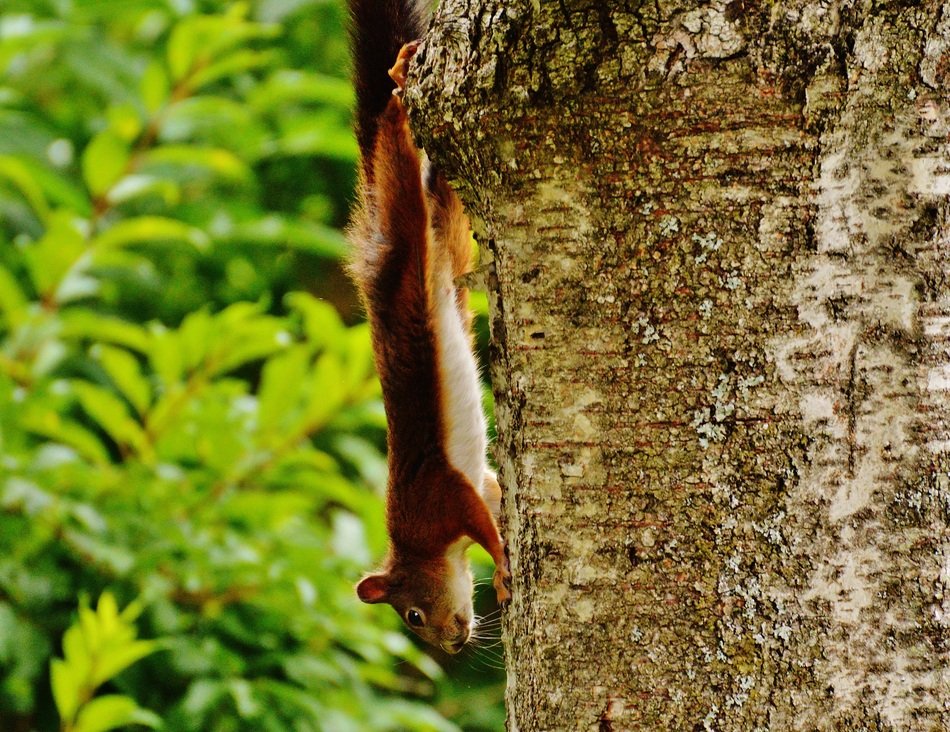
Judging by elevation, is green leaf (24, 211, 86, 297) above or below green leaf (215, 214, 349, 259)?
above

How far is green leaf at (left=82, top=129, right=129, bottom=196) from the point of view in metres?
2.65

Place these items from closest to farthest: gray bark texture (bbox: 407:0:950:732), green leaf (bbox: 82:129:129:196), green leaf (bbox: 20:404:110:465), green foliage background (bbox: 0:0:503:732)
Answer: gray bark texture (bbox: 407:0:950:732) → green foliage background (bbox: 0:0:503:732) → green leaf (bbox: 20:404:110:465) → green leaf (bbox: 82:129:129:196)

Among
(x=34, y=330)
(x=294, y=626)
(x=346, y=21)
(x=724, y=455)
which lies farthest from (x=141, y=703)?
(x=724, y=455)

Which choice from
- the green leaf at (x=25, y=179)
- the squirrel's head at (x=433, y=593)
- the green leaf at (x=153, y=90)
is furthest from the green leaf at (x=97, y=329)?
the squirrel's head at (x=433, y=593)

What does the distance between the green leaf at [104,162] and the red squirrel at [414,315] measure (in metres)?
0.99

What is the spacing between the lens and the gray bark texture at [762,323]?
3.42ft

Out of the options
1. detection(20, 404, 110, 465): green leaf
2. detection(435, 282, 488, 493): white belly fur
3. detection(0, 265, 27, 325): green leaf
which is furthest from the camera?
detection(0, 265, 27, 325): green leaf

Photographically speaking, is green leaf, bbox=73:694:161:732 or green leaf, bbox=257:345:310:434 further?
green leaf, bbox=257:345:310:434

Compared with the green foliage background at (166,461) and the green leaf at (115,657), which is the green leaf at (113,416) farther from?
the green leaf at (115,657)

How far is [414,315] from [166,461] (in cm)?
90

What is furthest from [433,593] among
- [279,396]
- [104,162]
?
[104,162]

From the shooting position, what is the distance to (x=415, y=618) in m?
2.85

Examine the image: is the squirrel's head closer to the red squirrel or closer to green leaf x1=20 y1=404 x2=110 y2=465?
the red squirrel

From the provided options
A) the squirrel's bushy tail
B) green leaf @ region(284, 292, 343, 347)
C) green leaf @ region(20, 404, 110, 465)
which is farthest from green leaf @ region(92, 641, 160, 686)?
the squirrel's bushy tail
